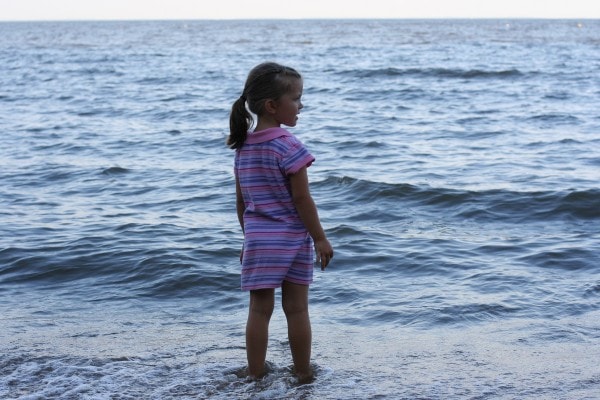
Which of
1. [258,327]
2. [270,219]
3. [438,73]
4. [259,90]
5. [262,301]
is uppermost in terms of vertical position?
[259,90]

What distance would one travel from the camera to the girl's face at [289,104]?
3.94 m

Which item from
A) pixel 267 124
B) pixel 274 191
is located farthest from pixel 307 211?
pixel 267 124

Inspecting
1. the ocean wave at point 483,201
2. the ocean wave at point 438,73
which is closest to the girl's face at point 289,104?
the ocean wave at point 483,201

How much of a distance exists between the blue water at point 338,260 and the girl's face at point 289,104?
1.28 m

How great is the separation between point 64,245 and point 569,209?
15.3 ft

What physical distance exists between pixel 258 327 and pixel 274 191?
69 cm

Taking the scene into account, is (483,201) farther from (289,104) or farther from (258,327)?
(289,104)

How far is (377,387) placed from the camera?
4.16 m

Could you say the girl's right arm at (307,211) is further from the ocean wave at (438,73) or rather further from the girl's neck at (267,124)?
the ocean wave at (438,73)

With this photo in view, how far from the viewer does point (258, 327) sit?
418 centimetres

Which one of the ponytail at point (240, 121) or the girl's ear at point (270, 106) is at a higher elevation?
the girl's ear at point (270, 106)

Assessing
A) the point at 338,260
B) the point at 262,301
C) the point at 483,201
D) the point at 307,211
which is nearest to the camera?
the point at 307,211

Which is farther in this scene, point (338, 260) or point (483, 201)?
point (483, 201)

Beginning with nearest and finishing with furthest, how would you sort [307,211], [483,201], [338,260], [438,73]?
[307,211] → [338,260] → [483,201] → [438,73]
